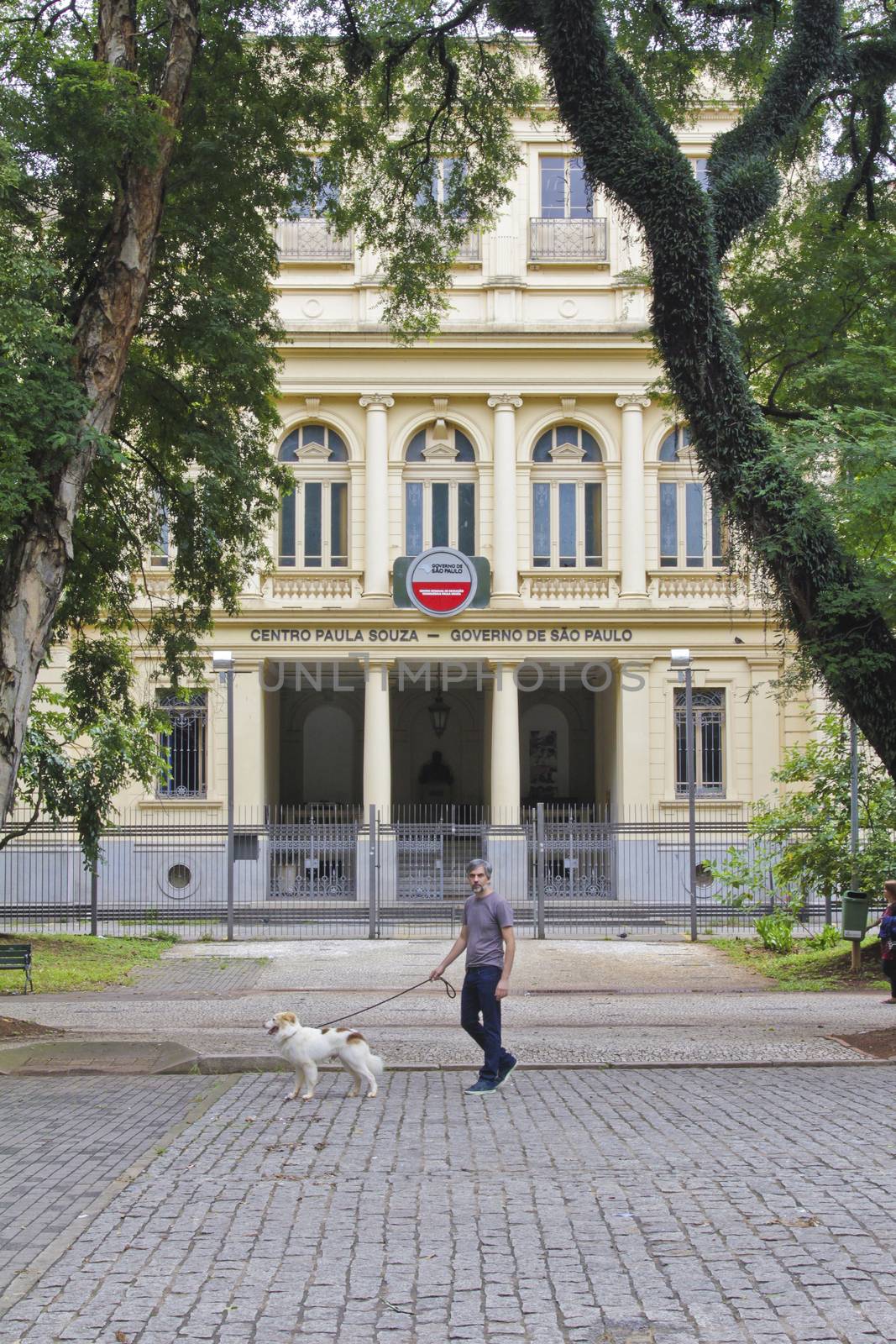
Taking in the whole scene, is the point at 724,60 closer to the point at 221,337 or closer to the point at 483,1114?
the point at 221,337

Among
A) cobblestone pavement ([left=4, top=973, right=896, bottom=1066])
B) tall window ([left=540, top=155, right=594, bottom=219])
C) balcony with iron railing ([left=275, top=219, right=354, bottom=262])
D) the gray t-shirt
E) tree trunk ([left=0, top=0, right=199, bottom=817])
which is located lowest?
cobblestone pavement ([left=4, top=973, right=896, bottom=1066])

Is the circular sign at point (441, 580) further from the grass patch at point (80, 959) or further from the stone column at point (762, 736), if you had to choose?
the grass patch at point (80, 959)

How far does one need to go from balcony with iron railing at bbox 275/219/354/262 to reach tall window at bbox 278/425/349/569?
3.79 meters

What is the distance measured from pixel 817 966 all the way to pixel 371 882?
7753mm

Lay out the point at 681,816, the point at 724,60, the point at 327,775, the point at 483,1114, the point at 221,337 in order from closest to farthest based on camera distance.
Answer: the point at 483,1114, the point at 221,337, the point at 724,60, the point at 681,816, the point at 327,775

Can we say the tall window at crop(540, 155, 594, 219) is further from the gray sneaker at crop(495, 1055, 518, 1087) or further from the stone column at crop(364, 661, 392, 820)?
the gray sneaker at crop(495, 1055, 518, 1087)

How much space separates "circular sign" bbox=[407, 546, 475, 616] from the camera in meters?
31.7

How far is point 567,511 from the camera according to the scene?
108ft

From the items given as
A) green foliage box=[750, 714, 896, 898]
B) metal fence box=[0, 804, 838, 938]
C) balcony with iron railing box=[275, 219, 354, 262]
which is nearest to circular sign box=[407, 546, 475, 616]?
metal fence box=[0, 804, 838, 938]

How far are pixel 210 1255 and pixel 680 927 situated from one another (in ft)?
70.7

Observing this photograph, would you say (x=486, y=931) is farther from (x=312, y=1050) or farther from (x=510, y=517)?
(x=510, y=517)

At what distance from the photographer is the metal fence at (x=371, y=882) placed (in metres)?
25.6

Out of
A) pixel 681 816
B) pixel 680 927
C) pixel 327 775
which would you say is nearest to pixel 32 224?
pixel 680 927

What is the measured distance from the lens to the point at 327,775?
129ft
